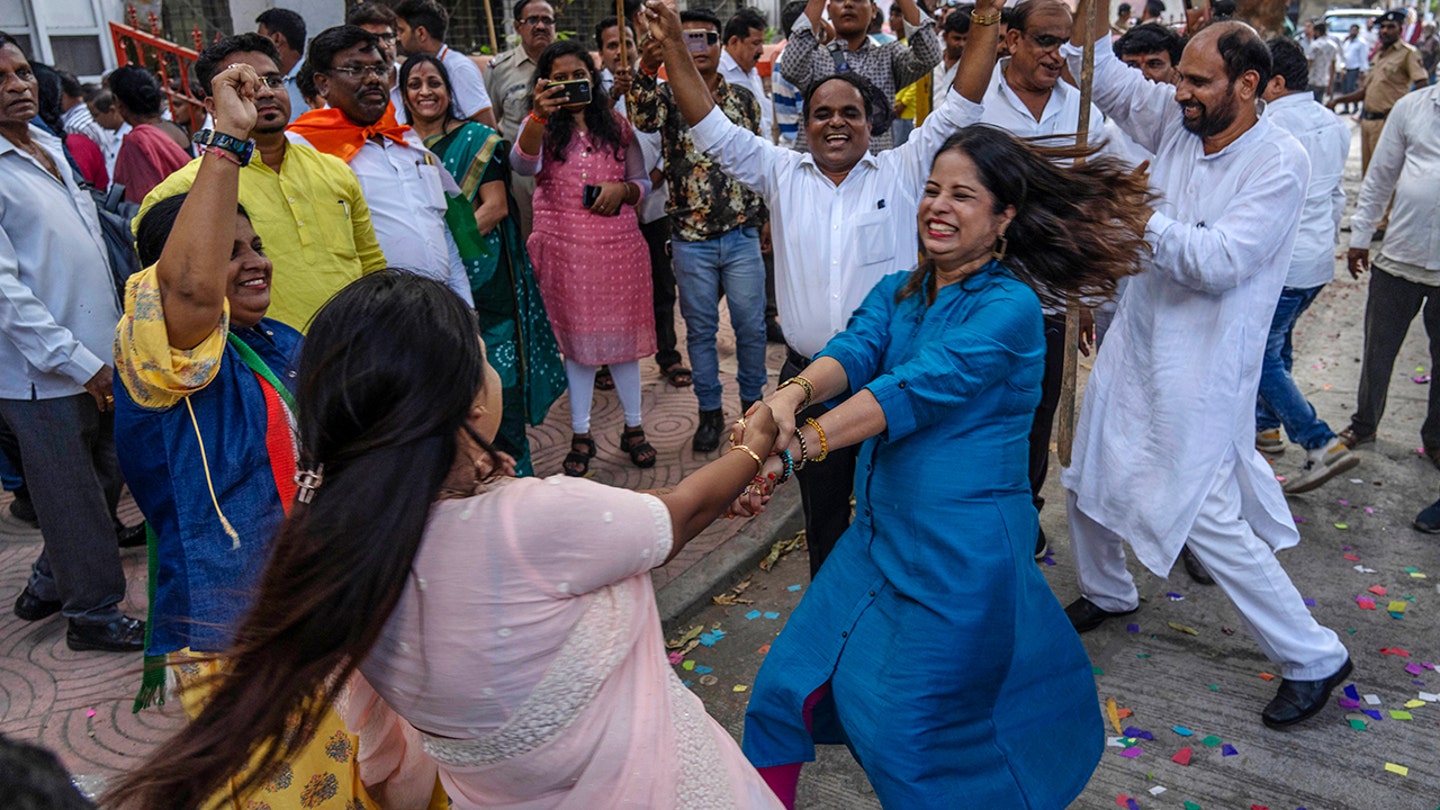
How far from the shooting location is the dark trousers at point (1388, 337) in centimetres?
520

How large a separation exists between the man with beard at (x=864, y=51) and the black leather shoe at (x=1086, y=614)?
9.10ft

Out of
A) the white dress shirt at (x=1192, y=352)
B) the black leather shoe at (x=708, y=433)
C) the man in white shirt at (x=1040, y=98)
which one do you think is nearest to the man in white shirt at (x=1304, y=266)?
the man in white shirt at (x=1040, y=98)

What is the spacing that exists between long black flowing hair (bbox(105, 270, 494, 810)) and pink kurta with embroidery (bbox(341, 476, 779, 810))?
0.07 meters

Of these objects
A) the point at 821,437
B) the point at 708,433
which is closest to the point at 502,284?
the point at 708,433

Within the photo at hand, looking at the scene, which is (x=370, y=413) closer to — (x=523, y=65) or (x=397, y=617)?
(x=397, y=617)

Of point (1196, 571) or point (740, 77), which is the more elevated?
point (740, 77)

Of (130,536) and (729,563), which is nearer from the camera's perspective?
(729,563)

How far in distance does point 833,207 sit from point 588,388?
2093 millimetres

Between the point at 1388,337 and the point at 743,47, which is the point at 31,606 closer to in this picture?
the point at 743,47

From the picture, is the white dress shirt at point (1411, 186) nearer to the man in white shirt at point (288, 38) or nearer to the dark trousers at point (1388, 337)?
the dark trousers at point (1388, 337)

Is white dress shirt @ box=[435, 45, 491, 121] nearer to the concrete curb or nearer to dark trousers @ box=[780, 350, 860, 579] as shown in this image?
the concrete curb

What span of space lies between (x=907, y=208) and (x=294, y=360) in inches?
88.1

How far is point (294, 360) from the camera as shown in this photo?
2.52 m

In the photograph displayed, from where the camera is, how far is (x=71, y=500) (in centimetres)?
379
